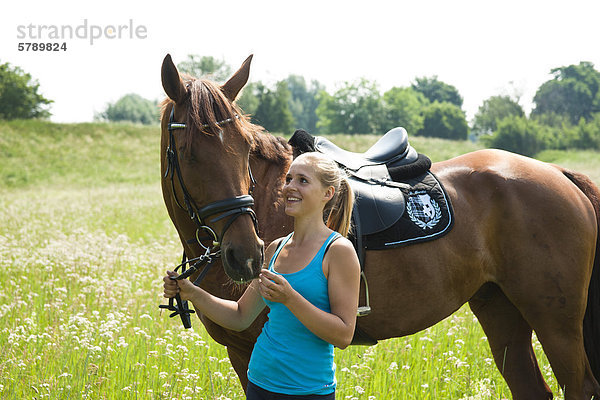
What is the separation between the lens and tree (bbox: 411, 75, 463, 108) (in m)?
114

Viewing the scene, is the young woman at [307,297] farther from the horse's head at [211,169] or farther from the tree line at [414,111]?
the tree line at [414,111]

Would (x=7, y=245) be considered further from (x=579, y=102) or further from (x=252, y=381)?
(x=579, y=102)

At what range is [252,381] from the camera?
2.09 metres

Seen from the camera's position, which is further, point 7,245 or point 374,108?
point 374,108

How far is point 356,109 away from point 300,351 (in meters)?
78.0

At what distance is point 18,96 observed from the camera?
47.0 metres

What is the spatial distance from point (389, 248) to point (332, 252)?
1262 mm

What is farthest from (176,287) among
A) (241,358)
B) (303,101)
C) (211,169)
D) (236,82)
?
(303,101)

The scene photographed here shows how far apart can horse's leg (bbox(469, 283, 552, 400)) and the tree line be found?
50141mm

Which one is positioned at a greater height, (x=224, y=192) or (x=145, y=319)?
(x=224, y=192)

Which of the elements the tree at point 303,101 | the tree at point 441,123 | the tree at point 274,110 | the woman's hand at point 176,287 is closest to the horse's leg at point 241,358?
the woman's hand at point 176,287

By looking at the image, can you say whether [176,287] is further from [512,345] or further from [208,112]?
[512,345]

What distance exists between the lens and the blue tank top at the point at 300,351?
193 cm

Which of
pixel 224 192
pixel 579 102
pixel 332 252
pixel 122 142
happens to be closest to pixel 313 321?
pixel 332 252
